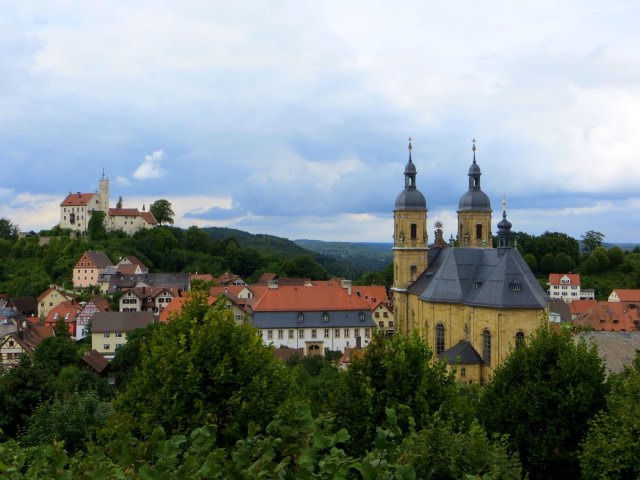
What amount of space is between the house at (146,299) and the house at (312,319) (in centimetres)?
2622

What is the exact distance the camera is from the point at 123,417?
629 inches

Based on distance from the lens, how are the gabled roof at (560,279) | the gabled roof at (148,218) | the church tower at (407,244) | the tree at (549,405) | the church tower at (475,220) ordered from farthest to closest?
the gabled roof at (148,218) → the gabled roof at (560,279) → the church tower at (475,220) → the church tower at (407,244) → the tree at (549,405)

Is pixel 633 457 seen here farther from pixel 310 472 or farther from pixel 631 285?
pixel 631 285

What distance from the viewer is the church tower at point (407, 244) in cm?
5825

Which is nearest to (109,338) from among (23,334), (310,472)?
(23,334)

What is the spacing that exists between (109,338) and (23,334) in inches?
306

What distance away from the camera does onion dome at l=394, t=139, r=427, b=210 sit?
58.9m

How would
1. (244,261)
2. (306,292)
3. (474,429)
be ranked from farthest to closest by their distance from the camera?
(244,261)
(306,292)
(474,429)

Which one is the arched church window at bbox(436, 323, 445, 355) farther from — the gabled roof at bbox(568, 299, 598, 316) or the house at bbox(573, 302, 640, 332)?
the gabled roof at bbox(568, 299, 598, 316)

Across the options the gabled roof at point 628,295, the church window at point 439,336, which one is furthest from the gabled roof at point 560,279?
the church window at point 439,336

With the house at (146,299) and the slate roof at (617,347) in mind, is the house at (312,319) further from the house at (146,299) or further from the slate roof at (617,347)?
the slate roof at (617,347)

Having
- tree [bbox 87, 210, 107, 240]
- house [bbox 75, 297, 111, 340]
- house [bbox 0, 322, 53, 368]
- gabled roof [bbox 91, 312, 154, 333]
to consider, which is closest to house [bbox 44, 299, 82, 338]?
house [bbox 75, 297, 111, 340]

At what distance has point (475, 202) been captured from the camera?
202 ft

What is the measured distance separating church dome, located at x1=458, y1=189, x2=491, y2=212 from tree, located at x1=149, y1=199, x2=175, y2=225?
90828 millimetres
